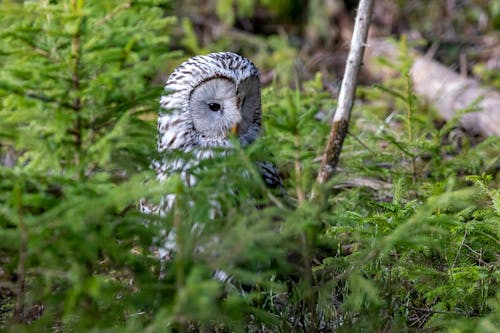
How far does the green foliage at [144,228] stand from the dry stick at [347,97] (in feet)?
1.52

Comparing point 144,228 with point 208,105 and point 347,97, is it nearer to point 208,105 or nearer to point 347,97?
Result: point 208,105

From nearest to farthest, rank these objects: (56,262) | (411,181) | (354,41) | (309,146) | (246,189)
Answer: (56,262)
(246,189)
(354,41)
(411,181)
(309,146)

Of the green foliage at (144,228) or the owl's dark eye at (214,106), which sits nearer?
the green foliage at (144,228)

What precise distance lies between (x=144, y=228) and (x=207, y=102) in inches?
71.9

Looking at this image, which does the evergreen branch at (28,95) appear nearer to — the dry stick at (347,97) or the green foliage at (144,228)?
the green foliage at (144,228)

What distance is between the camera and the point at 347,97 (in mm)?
4367

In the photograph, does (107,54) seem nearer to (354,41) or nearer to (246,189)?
(246,189)

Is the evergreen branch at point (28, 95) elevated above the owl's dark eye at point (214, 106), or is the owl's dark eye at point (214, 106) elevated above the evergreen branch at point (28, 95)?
the evergreen branch at point (28, 95)

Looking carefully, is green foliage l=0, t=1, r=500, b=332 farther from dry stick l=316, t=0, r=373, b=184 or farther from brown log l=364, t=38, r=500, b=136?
brown log l=364, t=38, r=500, b=136

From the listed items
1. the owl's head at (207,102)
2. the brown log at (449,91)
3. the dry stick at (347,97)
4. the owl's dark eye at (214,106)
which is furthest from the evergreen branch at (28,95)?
the brown log at (449,91)

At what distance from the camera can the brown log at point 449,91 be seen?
7242mm

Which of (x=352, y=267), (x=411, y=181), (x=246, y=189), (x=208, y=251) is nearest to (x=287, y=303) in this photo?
(x=352, y=267)

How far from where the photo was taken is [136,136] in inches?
118

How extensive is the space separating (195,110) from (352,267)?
154 cm
